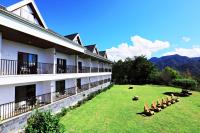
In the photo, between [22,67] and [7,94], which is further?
[22,67]

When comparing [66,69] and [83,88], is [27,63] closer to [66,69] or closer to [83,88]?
[66,69]

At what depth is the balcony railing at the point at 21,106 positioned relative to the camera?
12.1 m

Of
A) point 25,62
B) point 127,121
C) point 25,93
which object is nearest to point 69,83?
point 25,93

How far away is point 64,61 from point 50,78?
6766 millimetres

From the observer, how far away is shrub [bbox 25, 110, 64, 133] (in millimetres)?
9070

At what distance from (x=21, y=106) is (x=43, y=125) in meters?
5.91

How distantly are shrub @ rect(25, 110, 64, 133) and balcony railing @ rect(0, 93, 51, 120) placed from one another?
324cm

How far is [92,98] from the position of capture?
26.0 m

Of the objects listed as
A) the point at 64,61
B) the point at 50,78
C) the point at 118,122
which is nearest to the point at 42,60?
the point at 50,78

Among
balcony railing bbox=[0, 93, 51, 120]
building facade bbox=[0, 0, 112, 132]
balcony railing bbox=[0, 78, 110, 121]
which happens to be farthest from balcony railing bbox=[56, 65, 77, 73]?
balcony railing bbox=[0, 93, 51, 120]

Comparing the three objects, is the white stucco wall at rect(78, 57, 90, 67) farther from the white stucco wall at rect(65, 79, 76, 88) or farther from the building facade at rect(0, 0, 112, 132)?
the building facade at rect(0, 0, 112, 132)

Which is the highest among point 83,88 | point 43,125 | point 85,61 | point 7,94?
point 85,61

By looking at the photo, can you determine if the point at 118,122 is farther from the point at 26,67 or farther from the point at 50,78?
the point at 26,67

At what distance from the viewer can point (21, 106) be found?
46.1 ft
